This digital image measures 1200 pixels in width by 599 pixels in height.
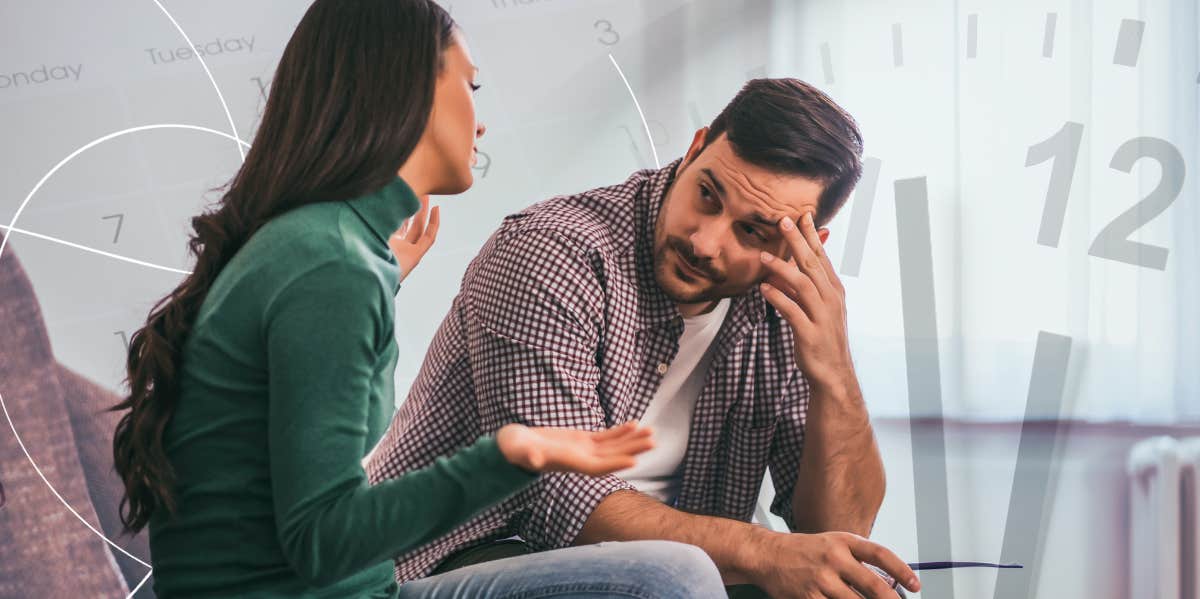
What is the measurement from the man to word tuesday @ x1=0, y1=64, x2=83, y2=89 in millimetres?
1217

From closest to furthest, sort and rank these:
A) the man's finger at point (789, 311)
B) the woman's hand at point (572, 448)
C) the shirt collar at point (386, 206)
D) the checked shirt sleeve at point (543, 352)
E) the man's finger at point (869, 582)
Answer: the woman's hand at point (572, 448), the shirt collar at point (386, 206), the man's finger at point (869, 582), the checked shirt sleeve at point (543, 352), the man's finger at point (789, 311)

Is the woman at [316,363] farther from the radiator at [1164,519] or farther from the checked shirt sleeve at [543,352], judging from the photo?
the radiator at [1164,519]

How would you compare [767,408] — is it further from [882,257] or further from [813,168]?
[882,257]

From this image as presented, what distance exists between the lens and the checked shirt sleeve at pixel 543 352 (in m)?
1.21

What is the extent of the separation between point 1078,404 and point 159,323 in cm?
184

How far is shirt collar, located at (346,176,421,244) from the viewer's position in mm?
895

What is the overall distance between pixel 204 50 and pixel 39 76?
0.32 meters

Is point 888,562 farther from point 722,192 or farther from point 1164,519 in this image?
point 1164,519

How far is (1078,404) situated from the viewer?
2.19m

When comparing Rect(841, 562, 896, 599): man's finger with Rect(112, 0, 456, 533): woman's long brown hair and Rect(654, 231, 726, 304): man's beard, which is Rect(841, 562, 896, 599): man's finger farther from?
Rect(112, 0, 456, 533): woman's long brown hair

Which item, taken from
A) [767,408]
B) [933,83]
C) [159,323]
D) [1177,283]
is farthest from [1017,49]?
[159,323]

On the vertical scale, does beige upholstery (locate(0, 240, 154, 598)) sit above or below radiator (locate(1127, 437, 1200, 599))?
above
